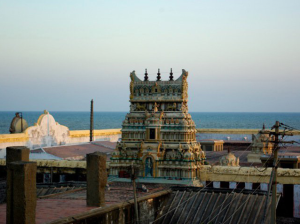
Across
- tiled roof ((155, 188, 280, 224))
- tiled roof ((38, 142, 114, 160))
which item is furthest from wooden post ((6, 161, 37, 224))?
tiled roof ((38, 142, 114, 160))

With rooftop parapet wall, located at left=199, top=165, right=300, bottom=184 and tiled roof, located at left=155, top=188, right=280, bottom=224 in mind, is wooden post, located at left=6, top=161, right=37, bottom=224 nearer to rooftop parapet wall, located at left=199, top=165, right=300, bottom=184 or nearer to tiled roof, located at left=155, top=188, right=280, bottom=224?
tiled roof, located at left=155, top=188, right=280, bottom=224

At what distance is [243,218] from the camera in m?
29.0

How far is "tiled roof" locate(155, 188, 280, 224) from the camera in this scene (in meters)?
29.2

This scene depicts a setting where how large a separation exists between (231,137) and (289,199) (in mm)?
37699

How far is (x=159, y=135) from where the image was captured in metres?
38.3

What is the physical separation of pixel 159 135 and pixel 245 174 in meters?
6.22

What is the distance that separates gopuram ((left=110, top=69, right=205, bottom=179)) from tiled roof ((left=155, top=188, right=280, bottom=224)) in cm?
470

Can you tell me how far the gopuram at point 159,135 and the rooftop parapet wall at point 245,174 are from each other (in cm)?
87

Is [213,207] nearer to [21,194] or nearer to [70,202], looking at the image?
[70,202]

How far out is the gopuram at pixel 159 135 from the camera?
37375 millimetres

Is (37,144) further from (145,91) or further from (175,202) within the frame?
(175,202)

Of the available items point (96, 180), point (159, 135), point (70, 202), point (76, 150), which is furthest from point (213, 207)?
point (76, 150)

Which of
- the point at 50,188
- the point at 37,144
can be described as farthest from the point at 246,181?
the point at 37,144

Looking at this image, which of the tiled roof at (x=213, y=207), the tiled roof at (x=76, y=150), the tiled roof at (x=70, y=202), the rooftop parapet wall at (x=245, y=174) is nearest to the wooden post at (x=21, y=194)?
the tiled roof at (x=70, y=202)
